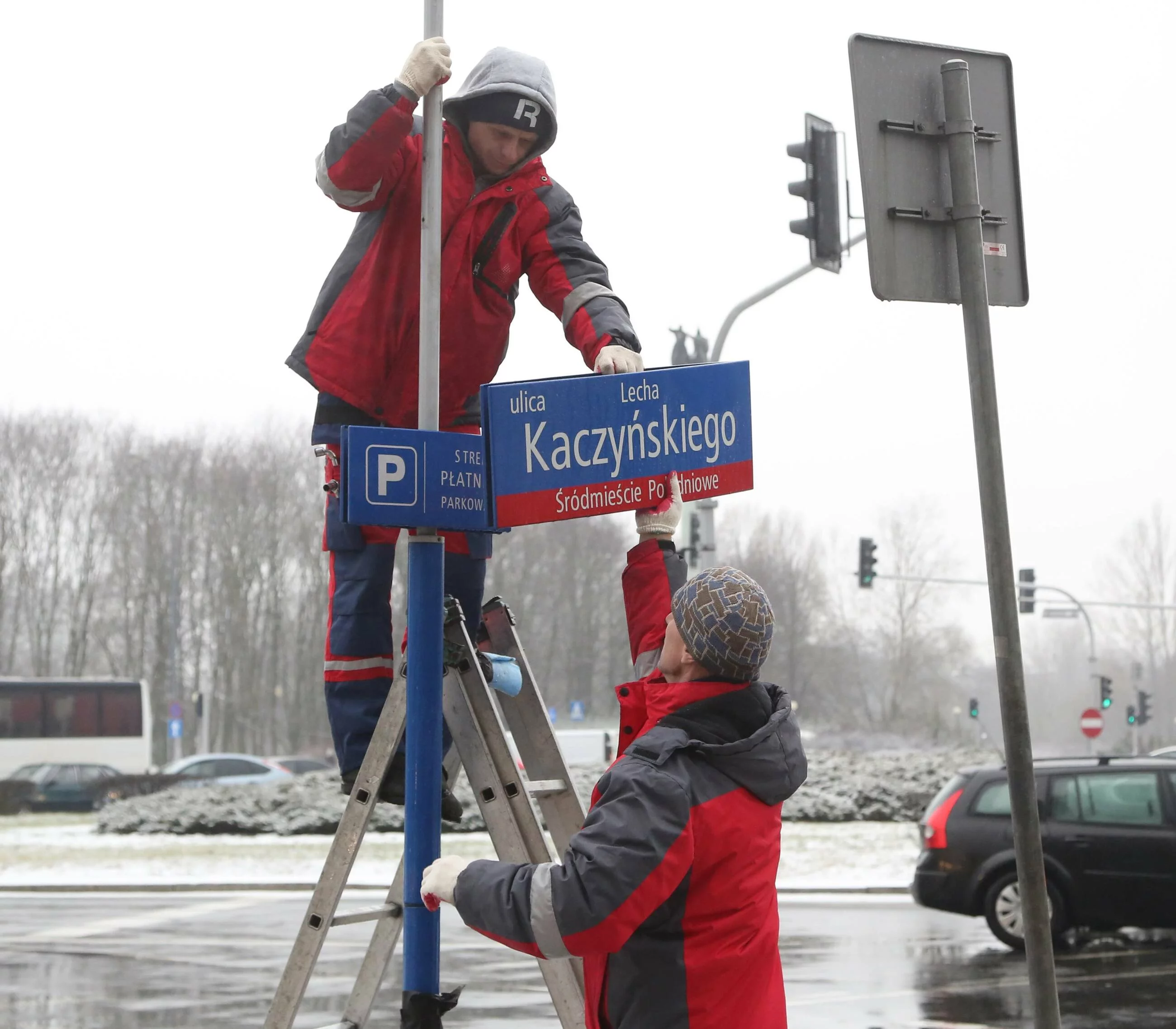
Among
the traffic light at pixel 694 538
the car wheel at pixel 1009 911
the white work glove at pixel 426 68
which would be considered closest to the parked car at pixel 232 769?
the traffic light at pixel 694 538

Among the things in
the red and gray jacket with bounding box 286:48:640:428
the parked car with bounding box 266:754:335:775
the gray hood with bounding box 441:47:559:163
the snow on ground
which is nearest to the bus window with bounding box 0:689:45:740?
the parked car with bounding box 266:754:335:775

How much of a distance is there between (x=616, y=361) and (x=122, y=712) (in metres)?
35.8

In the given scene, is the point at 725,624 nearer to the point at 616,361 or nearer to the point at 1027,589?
the point at 616,361

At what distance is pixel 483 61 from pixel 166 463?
2171 inches

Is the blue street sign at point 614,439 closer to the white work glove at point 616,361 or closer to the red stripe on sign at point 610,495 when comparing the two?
the red stripe on sign at point 610,495

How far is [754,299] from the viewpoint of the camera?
15.9m

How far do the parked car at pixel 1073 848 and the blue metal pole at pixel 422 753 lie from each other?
9.56 meters

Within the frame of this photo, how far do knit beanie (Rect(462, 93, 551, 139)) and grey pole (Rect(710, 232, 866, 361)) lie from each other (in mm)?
10594

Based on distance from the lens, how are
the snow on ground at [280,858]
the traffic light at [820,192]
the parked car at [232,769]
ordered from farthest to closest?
the parked car at [232,769] < the snow on ground at [280,858] < the traffic light at [820,192]

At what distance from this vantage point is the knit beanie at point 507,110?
12.0 ft

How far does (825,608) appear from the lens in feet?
266

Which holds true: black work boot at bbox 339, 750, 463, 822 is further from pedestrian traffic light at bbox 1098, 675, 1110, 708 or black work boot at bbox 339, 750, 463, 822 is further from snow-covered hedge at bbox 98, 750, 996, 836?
pedestrian traffic light at bbox 1098, 675, 1110, 708

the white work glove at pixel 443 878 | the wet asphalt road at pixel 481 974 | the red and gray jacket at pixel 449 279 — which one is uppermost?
the red and gray jacket at pixel 449 279

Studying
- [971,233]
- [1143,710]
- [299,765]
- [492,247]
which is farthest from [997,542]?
[299,765]
